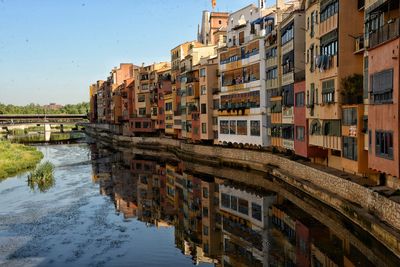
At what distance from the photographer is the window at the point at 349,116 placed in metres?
28.2

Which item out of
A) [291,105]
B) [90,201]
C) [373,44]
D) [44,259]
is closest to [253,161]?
[291,105]

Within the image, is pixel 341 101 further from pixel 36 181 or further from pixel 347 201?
pixel 36 181

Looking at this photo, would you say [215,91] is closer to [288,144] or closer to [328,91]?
[288,144]

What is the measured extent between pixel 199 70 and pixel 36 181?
2690cm

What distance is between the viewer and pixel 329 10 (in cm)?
3184

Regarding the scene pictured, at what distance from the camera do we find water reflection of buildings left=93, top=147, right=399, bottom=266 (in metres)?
22.8

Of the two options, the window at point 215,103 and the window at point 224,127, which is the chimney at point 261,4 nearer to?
the window at point 215,103

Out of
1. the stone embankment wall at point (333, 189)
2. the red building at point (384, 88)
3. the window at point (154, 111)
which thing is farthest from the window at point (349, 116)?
the window at point (154, 111)

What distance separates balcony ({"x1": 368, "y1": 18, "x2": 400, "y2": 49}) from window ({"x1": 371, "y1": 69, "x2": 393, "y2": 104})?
1636 millimetres

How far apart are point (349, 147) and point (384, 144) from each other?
17.6 ft

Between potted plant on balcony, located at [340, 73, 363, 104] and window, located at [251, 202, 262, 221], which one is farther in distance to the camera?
window, located at [251, 202, 262, 221]

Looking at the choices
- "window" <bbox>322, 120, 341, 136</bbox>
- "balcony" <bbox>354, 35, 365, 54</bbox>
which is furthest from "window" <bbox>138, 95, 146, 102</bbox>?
"balcony" <bbox>354, 35, 365, 54</bbox>

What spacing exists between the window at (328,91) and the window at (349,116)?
2170mm

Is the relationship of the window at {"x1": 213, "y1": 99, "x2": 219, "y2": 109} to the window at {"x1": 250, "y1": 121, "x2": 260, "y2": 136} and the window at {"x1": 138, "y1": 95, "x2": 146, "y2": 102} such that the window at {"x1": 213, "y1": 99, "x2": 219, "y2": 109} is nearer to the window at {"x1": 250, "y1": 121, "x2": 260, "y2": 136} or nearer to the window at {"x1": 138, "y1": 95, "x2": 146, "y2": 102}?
the window at {"x1": 250, "y1": 121, "x2": 260, "y2": 136}
